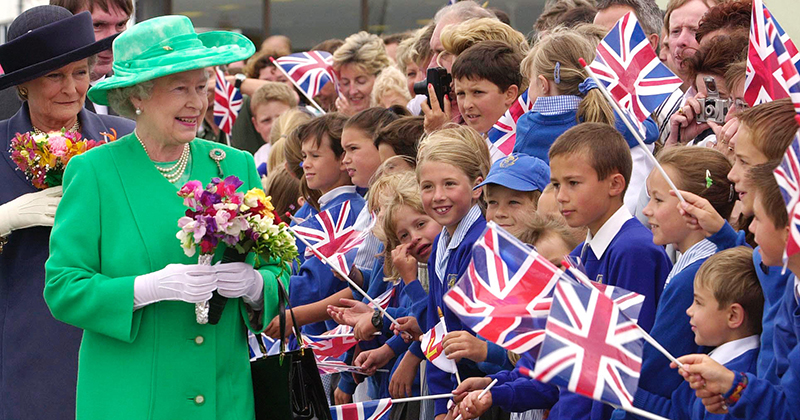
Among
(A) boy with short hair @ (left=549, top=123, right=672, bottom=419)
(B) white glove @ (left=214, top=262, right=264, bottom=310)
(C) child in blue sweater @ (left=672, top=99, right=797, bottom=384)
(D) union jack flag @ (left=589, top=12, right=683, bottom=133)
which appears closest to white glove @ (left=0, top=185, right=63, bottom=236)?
(B) white glove @ (left=214, top=262, right=264, bottom=310)

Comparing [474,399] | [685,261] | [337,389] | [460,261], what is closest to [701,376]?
[685,261]

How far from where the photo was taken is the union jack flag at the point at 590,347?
116 inches

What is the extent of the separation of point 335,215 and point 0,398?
2.39m

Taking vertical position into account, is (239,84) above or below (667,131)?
below

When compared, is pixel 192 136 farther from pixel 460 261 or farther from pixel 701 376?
pixel 701 376

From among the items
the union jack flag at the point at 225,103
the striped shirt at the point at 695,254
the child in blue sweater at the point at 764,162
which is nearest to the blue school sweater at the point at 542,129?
the striped shirt at the point at 695,254

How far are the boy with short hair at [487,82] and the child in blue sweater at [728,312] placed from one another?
7.78 feet

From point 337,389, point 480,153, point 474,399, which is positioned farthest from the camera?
point 337,389

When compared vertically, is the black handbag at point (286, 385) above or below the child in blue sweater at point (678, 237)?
below

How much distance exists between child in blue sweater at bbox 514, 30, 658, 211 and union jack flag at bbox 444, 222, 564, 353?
6.64 ft

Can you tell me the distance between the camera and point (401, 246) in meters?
5.36

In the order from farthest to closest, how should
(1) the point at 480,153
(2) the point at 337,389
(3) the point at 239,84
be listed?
(3) the point at 239,84, (2) the point at 337,389, (1) the point at 480,153

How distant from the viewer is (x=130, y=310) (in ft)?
12.1

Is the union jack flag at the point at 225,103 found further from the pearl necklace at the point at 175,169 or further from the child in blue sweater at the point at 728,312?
the child in blue sweater at the point at 728,312
